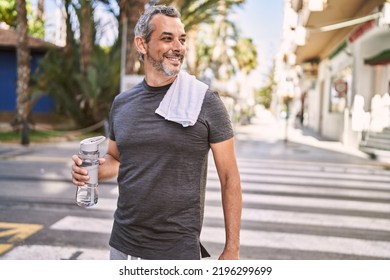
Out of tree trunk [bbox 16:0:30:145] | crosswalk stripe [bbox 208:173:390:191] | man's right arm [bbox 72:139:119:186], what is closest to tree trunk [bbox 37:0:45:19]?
tree trunk [bbox 16:0:30:145]

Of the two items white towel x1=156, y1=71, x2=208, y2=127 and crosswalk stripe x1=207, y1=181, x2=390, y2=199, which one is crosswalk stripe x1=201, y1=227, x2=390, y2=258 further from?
white towel x1=156, y1=71, x2=208, y2=127

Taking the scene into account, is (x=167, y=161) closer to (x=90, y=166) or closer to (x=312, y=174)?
(x=90, y=166)

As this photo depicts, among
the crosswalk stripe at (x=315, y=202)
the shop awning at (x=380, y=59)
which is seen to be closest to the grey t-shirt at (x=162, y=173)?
the crosswalk stripe at (x=315, y=202)

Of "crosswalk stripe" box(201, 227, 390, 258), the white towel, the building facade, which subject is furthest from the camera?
the building facade

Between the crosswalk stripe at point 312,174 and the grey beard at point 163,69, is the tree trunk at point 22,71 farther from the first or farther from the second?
the grey beard at point 163,69

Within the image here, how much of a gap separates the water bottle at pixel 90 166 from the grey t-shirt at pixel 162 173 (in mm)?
129

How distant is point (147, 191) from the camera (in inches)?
79.2

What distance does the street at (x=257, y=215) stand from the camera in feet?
16.0

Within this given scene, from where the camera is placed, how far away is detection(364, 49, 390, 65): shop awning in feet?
52.4

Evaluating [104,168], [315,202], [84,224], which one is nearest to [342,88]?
[315,202]

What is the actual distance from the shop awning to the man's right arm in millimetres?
15526

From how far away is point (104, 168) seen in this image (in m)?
2.31
